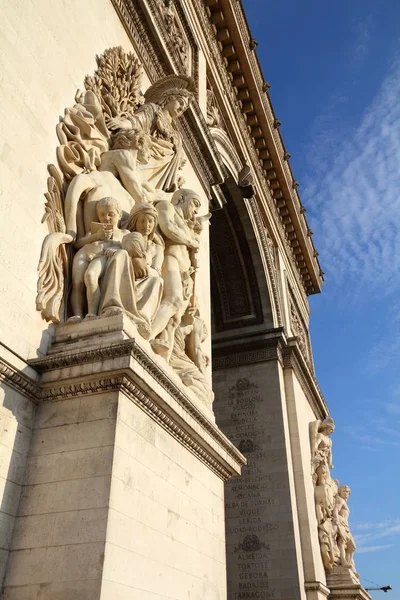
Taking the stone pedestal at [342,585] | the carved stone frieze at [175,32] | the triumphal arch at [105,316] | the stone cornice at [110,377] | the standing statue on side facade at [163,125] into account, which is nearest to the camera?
the triumphal arch at [105,316]

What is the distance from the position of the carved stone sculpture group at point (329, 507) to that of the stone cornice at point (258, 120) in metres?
6.02

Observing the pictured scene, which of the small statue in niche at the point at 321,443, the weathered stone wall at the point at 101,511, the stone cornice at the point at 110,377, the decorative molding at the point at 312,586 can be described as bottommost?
the weathered stone wall at the point at 101,511

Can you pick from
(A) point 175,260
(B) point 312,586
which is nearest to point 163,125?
(A) point 175,260

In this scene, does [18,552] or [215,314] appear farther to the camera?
[215,314]

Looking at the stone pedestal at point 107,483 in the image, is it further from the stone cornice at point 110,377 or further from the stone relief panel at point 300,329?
the stone relief panel at point 300,329

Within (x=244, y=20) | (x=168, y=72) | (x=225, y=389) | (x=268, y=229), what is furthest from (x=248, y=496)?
(x=244, y=20)

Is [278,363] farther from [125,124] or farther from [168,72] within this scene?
[125,124]

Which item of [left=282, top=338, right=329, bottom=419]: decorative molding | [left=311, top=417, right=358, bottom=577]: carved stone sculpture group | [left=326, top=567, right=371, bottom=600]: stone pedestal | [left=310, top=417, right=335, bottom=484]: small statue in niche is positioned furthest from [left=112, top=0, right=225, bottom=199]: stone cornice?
[left=326, top=567, right=371, bottom=600]: stone pedestal

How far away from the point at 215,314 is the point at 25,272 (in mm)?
10880

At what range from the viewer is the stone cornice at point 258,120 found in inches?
502

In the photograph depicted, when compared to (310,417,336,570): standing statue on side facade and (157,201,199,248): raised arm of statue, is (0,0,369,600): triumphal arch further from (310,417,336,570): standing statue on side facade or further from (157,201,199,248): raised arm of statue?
(310,417,336,570): standing statue on side facade

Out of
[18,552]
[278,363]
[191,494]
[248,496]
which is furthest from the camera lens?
[278,363]

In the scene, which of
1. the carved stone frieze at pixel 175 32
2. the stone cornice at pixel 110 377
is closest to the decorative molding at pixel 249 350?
the carved stone frieze at pixel 175 32

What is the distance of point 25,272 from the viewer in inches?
171
